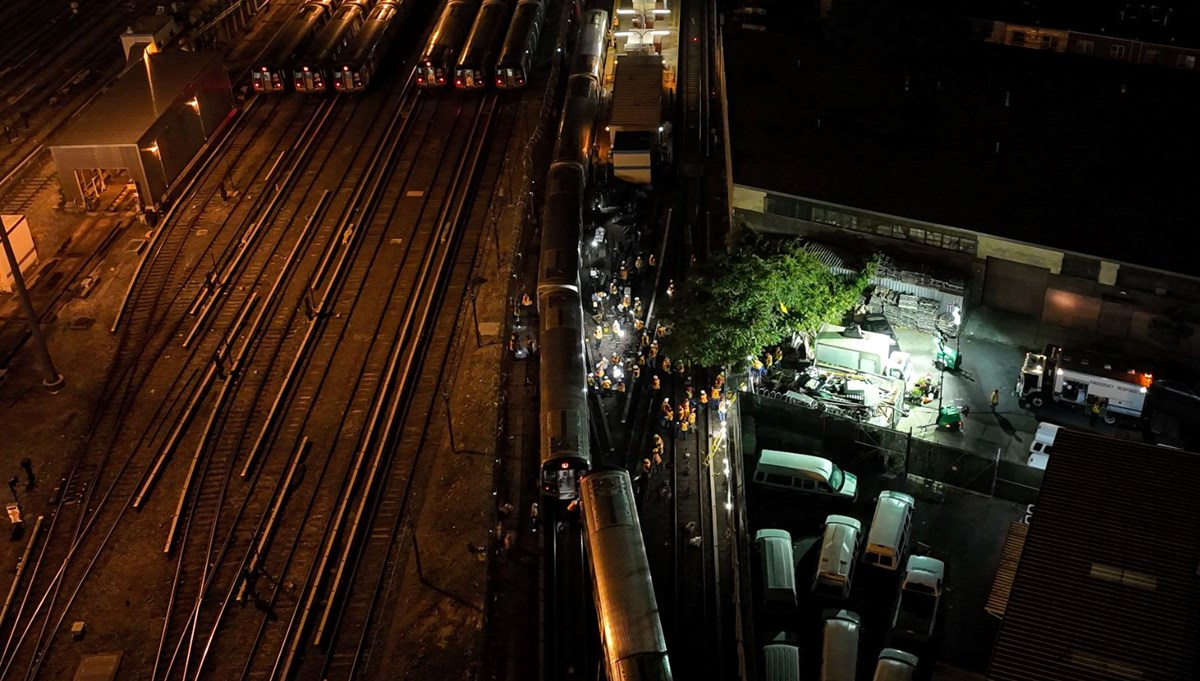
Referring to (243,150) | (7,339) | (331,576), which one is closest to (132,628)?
(331,576)

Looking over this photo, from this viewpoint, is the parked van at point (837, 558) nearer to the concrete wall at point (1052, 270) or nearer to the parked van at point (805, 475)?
the parked van at point (805, 475)

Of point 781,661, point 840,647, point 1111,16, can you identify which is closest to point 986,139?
point 1111,16

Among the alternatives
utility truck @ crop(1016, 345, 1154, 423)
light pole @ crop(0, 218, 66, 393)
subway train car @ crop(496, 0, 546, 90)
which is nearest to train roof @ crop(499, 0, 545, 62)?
subway train car @ crop(496, 0, 546, 90)

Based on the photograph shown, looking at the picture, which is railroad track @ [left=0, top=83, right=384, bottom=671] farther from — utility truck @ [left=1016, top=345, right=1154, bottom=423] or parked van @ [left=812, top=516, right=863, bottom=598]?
utility truck @ [left=1016, top=345, right=1154, bottom=423]

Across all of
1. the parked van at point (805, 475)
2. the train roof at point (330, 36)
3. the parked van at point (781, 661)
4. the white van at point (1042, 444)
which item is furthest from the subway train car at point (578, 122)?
the parked van at point (781, 661)

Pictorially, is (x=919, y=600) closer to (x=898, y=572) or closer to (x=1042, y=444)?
(x=898, y=572)

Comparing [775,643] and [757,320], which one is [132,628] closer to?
[775,643]
